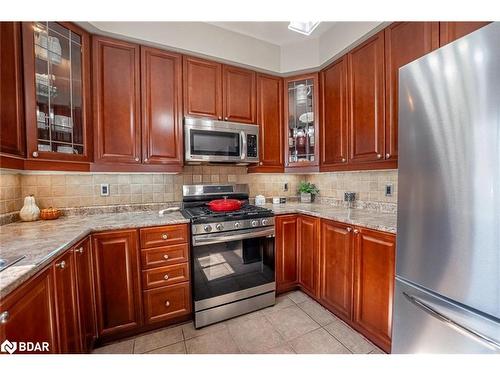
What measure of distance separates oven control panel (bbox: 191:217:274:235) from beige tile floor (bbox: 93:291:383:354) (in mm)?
785

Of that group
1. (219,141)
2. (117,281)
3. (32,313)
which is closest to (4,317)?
(32,313)

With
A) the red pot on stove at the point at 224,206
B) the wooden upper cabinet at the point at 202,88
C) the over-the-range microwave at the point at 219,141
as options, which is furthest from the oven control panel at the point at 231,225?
the wooden upper cabinet at the point at 202,88

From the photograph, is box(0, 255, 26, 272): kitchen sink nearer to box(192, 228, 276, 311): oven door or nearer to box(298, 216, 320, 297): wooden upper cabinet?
box(192, 228, 276, 311): oven door

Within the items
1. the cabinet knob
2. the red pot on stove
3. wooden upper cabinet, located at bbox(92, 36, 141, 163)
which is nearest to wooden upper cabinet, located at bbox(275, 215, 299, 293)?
the red pot on stove

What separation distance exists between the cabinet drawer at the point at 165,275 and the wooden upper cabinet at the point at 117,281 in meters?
0.06

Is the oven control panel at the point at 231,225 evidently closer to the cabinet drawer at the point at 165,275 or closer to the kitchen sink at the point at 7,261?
the cabinet drawer at the point at 165,275

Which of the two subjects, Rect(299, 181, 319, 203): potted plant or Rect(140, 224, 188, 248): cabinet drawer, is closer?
Rect(140, 224, 188, 248): cabinet drawer

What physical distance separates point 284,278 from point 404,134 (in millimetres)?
1645

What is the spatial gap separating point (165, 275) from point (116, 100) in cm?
148

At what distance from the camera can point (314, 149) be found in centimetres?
231

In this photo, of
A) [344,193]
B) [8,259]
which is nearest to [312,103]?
[344,193]

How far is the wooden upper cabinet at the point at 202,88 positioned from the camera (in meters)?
1.97

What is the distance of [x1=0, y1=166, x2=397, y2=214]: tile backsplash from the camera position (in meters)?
1.69
